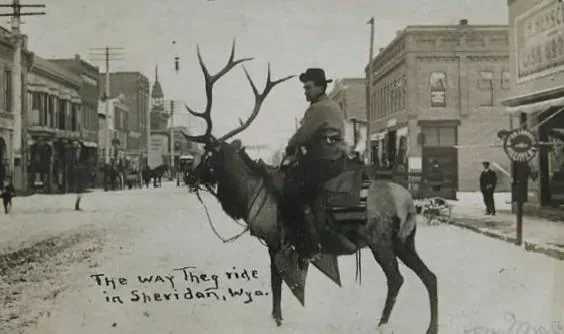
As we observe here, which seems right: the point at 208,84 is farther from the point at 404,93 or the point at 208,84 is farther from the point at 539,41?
the point at 539,41

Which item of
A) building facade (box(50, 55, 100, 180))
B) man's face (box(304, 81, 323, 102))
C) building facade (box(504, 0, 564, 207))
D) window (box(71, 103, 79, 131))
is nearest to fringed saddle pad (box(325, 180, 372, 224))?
man's face (box(304, 81, 323, 102))

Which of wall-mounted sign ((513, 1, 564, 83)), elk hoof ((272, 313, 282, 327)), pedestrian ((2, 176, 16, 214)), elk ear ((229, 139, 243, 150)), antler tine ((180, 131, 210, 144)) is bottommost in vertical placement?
elk hoof ((272, 313, 282, 327))

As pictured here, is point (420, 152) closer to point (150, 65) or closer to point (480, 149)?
point (480, 149)

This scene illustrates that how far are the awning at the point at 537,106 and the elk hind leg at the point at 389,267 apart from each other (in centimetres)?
97

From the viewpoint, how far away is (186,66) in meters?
3.06

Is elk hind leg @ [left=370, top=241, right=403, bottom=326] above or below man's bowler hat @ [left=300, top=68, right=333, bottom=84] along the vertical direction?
below

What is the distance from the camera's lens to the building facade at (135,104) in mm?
3156

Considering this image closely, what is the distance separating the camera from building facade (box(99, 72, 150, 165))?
3.16m

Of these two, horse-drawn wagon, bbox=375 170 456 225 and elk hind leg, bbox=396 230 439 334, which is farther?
horse-drawn wagon, bbox=375 170 456 225

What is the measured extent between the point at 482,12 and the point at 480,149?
653 mm

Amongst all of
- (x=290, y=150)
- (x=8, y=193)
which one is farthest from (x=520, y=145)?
(x=8, y=193)

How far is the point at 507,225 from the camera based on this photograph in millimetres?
3408

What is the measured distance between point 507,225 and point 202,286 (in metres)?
1.54

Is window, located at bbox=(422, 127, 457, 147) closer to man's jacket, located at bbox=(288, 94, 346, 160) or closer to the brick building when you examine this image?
the brick building
